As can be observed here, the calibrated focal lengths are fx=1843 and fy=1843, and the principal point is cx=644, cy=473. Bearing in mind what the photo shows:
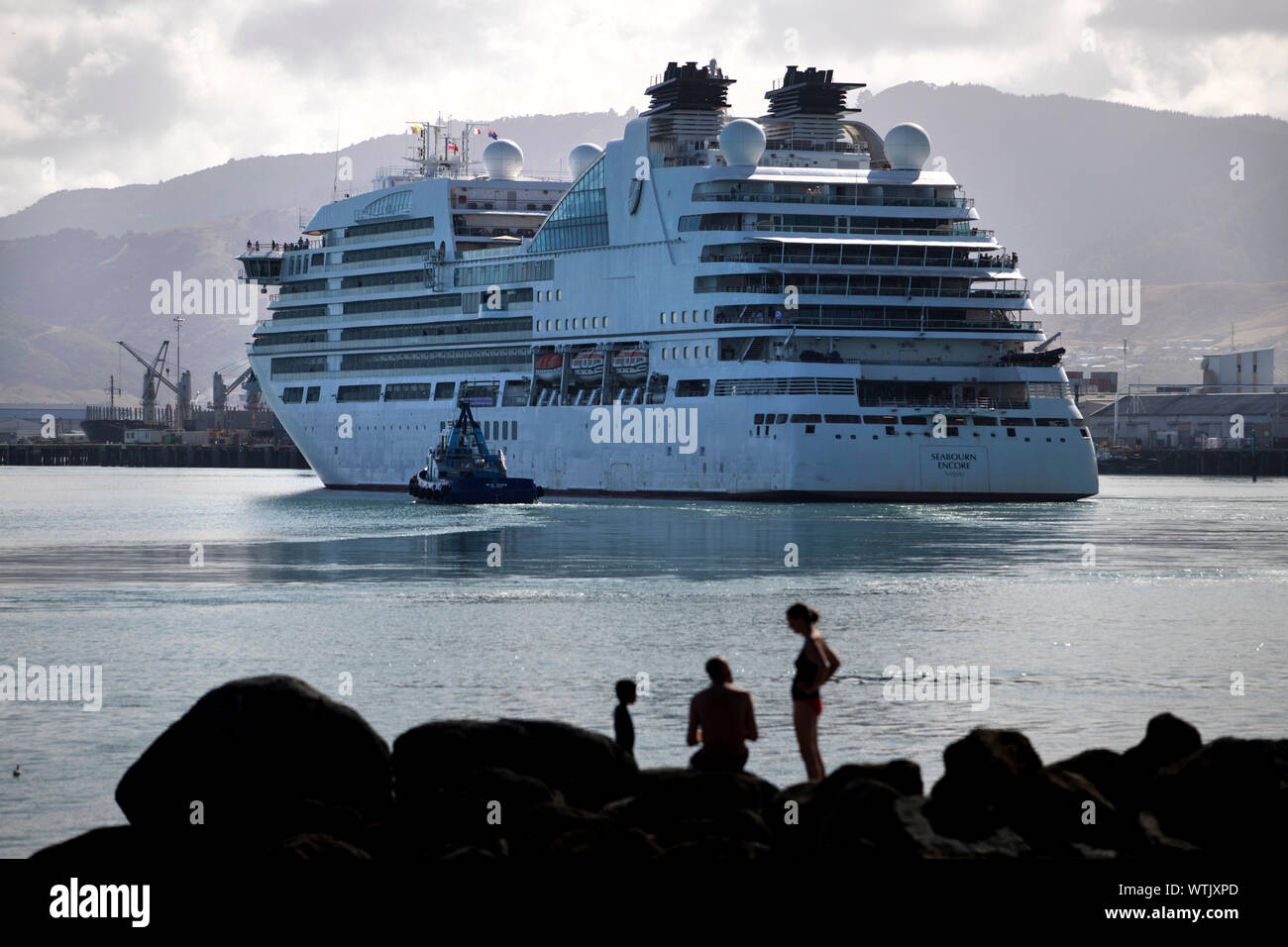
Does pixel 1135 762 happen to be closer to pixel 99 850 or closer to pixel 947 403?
pixel 99 850

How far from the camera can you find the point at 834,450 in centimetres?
8594

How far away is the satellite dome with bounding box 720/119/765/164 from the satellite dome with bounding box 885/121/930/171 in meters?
6.95

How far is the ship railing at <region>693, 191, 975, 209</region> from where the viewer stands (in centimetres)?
9362

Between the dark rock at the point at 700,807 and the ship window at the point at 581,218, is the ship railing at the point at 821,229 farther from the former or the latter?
the dark rock at the point at 700,807

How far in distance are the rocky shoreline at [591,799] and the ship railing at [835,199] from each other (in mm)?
75942

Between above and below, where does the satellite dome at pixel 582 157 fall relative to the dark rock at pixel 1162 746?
above

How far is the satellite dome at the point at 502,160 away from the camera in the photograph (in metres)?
126

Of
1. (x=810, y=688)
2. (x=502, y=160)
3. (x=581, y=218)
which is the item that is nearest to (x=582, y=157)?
(x=502, y=160)

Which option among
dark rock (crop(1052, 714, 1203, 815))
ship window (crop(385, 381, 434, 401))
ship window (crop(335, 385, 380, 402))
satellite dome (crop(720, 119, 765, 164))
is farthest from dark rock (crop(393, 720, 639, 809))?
ship window (crop(335, 385, 380, 402))

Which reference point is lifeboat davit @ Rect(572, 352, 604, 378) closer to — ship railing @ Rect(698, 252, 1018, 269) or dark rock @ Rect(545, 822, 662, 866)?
ship railing @ Rect(698, 252, 1018, 269)

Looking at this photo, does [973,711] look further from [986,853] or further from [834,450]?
[834,450]

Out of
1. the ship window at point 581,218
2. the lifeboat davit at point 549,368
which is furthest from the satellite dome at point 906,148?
the lifeboat davit at point 549,368
